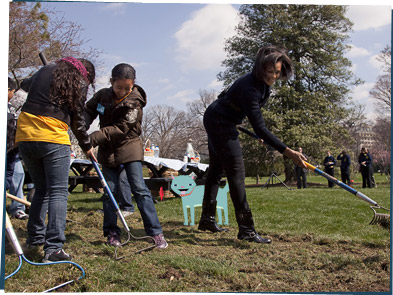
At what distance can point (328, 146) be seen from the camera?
16.6 meters

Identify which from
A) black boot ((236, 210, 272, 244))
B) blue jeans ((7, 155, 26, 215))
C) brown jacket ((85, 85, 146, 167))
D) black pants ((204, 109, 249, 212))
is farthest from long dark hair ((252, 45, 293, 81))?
blue jeans ((7, 155, 26, 215))

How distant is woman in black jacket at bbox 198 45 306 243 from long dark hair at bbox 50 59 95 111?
3.80 ft

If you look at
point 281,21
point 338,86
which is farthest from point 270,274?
point 338,86

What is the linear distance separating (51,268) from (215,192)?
171 centimetres

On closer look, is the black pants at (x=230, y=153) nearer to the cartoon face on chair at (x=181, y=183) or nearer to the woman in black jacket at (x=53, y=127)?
the woman in black jacket at (x=53, y=127)

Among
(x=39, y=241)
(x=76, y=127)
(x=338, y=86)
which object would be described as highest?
(x=338, y=86)

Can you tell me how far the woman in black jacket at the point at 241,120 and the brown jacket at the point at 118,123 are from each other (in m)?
0.61

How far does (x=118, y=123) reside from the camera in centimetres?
298

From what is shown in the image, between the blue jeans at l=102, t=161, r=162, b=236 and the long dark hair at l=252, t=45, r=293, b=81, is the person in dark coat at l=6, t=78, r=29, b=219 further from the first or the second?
the long dark hair at l=252, t=45, r=293, b=81

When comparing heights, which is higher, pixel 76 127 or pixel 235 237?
pixel 76 127

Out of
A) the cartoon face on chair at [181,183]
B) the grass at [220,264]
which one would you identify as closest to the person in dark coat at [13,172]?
the grass at [220,264]

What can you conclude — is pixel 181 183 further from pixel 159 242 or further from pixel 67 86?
pixel 67 86

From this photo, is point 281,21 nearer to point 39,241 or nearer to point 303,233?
point 303,233

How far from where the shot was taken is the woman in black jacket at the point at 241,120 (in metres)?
2.97
